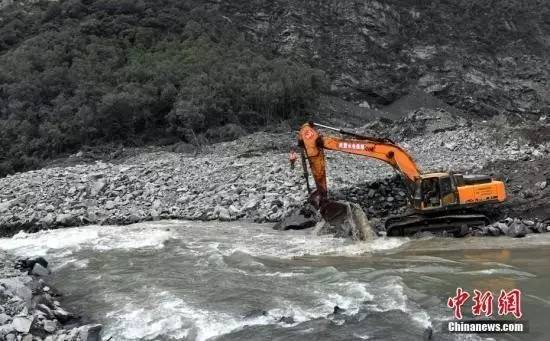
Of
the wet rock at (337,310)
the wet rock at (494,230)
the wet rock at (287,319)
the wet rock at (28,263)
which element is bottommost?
the wet rock at (494,230)

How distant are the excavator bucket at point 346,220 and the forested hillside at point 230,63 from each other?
969 inches

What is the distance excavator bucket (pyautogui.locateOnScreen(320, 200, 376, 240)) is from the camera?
13.7 meters

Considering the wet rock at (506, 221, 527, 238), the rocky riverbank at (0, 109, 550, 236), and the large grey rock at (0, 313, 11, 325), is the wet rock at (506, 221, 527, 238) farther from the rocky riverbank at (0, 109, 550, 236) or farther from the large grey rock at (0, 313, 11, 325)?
the large grey rock at (0, 313, 11, 325)

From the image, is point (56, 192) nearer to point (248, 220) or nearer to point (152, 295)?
point (248, 220)

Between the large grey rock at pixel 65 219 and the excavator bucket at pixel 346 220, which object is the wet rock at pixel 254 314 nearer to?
the excavator bucket at pixel 346 220

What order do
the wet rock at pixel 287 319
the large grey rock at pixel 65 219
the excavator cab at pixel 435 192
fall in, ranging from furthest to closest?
the large grey rock at pixel 65 219, the excavator cab at pixel 435 192, the wet rock at pixel 287 319

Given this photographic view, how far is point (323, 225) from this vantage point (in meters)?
14.5

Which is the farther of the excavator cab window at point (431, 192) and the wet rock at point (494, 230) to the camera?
the excavator cab window at point (431, 192)

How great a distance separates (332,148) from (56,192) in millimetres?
12305

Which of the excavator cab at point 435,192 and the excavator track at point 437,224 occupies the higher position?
the excavator cab at point 435,192

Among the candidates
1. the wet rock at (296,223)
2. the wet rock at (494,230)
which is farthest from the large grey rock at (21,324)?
the wet rock at (494,230)

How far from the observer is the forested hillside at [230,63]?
4053 centimetres

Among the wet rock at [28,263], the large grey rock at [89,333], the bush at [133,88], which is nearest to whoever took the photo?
the large grey rock at [89,333]

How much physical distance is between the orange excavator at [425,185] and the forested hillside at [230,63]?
81.5 feet
